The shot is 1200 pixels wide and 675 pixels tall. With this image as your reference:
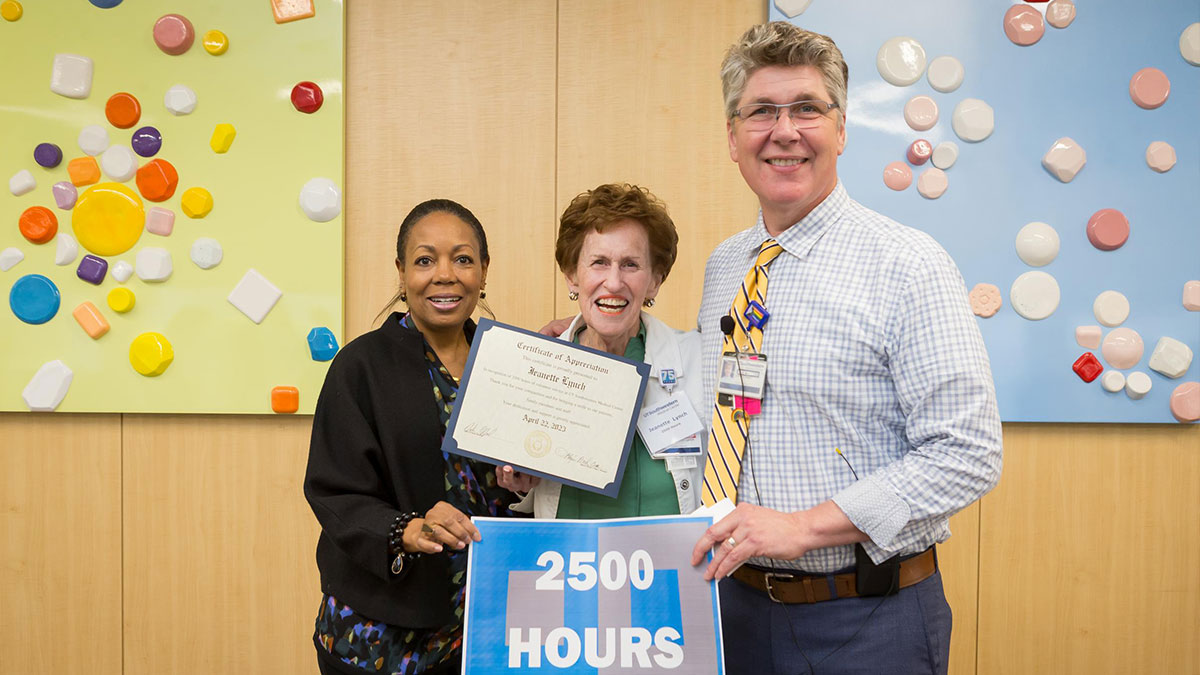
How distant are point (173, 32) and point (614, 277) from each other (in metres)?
2.04

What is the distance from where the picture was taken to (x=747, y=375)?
1555 mm

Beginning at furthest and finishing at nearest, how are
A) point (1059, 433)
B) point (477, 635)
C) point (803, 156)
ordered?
point (1059, 433)
point (803, 156)
point (477, 635)

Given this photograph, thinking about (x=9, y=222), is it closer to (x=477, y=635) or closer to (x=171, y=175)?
(x=171, y=175)

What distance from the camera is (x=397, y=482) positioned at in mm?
1667

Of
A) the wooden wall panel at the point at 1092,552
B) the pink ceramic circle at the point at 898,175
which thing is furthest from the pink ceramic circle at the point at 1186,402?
the pink ceramic circle at the point at 898,175

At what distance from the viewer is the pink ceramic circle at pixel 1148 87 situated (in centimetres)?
281

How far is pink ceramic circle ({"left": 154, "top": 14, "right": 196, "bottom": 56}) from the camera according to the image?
2.68 m

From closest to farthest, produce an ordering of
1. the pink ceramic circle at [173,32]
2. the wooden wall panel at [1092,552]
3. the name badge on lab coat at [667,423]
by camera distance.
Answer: the name badge on lab coat at [667,423] < the pink ceramic circle at [173,32] < the wooden wall panel at [1092,552]

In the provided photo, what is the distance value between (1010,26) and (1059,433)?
1.49 metres

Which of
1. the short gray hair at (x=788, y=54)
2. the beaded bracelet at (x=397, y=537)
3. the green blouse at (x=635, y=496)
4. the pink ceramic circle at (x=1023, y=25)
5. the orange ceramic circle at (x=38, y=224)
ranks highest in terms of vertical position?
the pink ceramic circle at (x=1023, y=25)

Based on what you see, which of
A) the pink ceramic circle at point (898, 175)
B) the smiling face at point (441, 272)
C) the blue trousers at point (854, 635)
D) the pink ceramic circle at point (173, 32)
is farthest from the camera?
the pink ceramic circle at point (898, 175)

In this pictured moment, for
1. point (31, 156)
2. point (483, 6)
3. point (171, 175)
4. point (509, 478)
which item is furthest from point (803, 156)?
point (31, 156)

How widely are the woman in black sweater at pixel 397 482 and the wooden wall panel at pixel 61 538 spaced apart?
1517 millimetres
